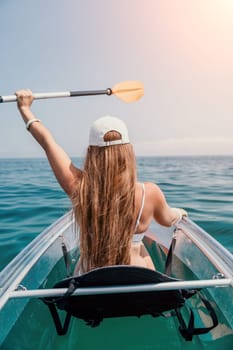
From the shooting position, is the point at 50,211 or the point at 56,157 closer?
the point at 56,157

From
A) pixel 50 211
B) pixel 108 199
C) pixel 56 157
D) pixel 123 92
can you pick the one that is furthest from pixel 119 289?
pixel 50 211

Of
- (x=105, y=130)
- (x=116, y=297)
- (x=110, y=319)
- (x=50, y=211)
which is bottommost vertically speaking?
(x=50, y=211)

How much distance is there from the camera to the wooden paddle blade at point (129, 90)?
2886mm

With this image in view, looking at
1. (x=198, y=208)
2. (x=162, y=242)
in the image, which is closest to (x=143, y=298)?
(x=162, y=242)

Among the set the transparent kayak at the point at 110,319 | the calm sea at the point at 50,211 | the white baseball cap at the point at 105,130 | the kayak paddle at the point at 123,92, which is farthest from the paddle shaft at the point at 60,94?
the calm sea at the point at 50,211

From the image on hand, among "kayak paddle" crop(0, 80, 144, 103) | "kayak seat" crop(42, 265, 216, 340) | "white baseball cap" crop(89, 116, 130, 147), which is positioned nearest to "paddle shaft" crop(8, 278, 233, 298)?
"kayak seat" crop(42, 265, 216, 340)

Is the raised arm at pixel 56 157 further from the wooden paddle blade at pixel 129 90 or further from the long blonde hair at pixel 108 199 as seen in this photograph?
the wooden paddle blade at pixel 129 90

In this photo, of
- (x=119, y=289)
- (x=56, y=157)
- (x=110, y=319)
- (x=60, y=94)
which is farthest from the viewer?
(x=60, y=94)

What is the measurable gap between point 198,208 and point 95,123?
5.49 m

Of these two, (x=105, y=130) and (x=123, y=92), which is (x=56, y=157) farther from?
(x=123, y=92)

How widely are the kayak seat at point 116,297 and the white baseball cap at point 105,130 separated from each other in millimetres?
581

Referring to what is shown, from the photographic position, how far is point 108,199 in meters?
1.64

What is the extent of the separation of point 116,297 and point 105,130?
2.50 ft

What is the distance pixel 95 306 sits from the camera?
1557 millimetres
